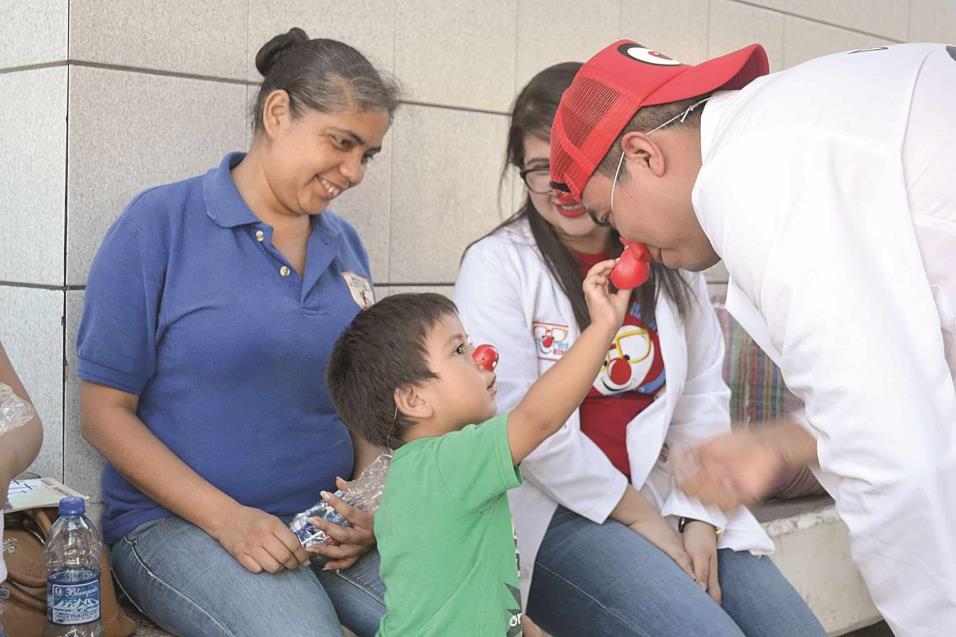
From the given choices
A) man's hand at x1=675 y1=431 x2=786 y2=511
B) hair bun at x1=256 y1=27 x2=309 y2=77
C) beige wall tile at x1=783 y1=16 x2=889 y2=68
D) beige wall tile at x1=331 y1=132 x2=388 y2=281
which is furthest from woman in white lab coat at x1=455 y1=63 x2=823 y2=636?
beige wall tile at x1=783 y1=16 x2=889 y2=68

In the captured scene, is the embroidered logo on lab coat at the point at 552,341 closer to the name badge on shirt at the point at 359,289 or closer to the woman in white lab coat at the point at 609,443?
the woman in white lab coat at the point at 609,443

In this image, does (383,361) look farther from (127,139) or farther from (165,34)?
(165,34)

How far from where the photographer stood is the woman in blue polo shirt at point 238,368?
225 cm

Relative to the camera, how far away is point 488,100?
363 centimetres

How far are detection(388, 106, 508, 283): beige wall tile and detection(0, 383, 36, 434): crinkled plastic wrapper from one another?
152 centimetres

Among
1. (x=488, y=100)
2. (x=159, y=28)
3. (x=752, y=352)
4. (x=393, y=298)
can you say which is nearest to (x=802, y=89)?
(x=393, y=298)

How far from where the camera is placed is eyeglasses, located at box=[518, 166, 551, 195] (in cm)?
265

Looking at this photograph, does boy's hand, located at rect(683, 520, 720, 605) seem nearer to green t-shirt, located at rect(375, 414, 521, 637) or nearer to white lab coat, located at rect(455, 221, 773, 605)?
white lab coat, located at rect(455, 221, 773, 605)

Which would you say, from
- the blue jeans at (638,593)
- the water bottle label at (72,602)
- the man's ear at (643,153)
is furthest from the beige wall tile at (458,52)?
the water bottle label at (72,602)

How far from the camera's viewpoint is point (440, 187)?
3535 millimetres

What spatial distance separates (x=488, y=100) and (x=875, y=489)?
8.17 feet

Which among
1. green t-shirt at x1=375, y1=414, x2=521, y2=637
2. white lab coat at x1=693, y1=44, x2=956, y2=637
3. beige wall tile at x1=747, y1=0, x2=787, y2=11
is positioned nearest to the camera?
white lab coat at x1=693, y1=44, x2=956, y2=637

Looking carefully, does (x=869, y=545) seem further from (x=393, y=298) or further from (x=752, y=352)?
(x=752, y=352)

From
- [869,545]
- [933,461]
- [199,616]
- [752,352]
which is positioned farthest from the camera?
[752,352]
